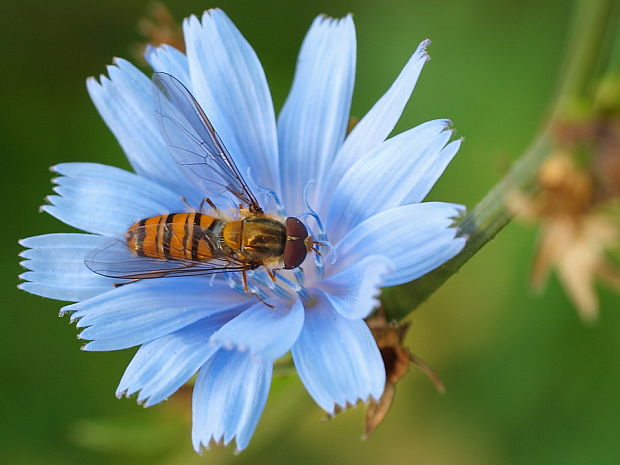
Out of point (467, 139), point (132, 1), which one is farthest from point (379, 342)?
point (132, 1)

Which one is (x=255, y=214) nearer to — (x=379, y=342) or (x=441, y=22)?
(x=379, y=342)

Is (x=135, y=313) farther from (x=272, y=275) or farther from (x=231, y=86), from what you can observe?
(x=231, y=86)

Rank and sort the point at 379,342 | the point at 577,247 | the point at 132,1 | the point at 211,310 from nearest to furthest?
the point at 577,247, the point at 379,342, the point at 211,310, the point at 132,1

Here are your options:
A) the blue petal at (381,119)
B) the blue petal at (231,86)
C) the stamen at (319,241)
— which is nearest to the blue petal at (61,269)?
Result: the blue petal at (231,86)

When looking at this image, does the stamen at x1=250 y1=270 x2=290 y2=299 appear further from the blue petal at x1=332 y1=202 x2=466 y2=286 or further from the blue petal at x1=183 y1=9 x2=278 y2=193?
the blue petal at x1=332 y1=202 x2=466 y2=286

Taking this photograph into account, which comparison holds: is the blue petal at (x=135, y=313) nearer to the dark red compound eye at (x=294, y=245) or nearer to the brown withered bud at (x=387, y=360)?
the dark red compound eye at (x=294, y=245)
